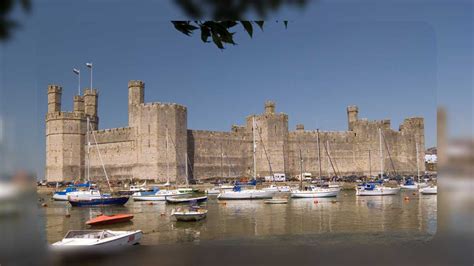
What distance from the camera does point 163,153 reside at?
31844 millimetres

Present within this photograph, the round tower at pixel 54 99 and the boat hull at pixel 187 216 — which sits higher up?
the round tower at pixel 54 99

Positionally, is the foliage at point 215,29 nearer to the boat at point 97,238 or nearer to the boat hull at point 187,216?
the boat at point 97,238

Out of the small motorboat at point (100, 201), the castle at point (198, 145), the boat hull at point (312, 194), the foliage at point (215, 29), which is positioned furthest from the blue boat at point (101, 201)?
the foliage at point (215, 29)

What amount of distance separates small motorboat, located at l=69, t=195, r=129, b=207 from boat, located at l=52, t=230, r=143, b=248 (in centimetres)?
1265

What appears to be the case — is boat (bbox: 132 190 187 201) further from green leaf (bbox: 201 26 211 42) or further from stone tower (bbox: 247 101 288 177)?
green leaf (bbox: 201 26 211 42)

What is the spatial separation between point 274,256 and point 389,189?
24.6 metres

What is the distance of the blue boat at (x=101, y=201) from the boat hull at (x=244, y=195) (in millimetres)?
4821

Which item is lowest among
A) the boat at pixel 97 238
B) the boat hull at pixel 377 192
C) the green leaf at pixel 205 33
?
the boat hull at pixel 377 192

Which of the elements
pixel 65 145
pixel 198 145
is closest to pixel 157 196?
pixel 198 145

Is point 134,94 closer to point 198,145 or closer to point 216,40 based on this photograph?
point 198,145

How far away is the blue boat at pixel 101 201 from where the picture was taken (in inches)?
826

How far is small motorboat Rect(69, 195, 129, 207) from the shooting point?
21.0m

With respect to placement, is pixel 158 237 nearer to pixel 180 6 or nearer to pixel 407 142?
pixel 180 6

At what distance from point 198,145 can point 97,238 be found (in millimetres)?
27586
